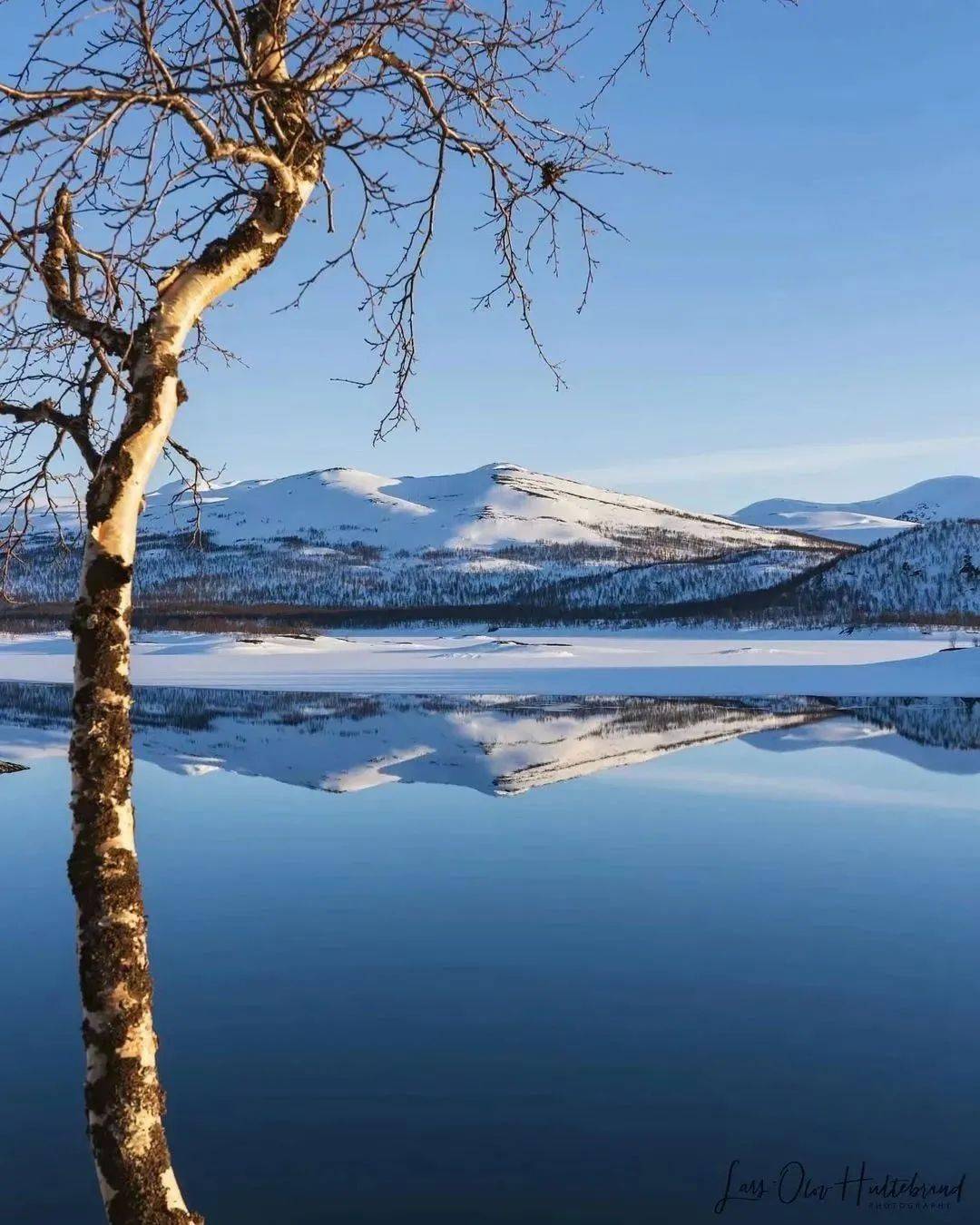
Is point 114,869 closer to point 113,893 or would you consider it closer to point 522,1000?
point 113,893

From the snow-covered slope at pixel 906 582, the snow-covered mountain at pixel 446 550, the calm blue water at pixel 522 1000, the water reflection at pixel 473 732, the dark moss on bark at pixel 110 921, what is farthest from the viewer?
the snow-covered mountain at pixel 446 550

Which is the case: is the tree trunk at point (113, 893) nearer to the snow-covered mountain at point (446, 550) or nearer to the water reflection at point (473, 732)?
the water reflection at point (473, 732)

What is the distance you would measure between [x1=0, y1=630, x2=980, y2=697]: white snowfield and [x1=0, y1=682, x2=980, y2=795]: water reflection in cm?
299

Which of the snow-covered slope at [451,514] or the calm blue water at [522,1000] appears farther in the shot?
the snow-covered slope at [451,514]

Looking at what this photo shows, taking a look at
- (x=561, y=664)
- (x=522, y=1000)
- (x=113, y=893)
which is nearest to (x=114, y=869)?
(x=113, y=893)

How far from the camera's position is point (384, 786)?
14.2 metres

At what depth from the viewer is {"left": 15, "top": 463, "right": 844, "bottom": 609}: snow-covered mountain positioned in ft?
328

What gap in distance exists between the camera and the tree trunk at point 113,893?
3158 mm

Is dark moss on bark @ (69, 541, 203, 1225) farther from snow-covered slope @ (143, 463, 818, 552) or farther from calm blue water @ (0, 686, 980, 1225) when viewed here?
snow-covered slope @ (143, 463, 818, 552)

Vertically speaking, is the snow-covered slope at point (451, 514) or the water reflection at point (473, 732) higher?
the snow-covered slope at point (451, 514)

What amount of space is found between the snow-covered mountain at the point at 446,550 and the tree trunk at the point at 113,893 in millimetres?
81756

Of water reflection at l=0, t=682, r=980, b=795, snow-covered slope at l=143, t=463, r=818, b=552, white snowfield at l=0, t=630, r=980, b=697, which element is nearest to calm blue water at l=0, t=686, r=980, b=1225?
water reflection at l=0, t=682, r=980, b=795

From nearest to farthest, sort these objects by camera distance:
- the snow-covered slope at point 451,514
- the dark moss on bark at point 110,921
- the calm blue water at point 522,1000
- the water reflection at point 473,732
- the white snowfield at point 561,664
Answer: the dark moss on bark at point 110,921
the calm blue water at point 522,1000
the water reflection at point 473,732
the white snowfield at point 561,664
the snow-covered slope at point 451,514

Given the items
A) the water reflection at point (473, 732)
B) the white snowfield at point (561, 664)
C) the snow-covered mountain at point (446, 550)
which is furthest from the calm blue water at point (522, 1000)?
the snow-covered mountain at point (446, 550)
